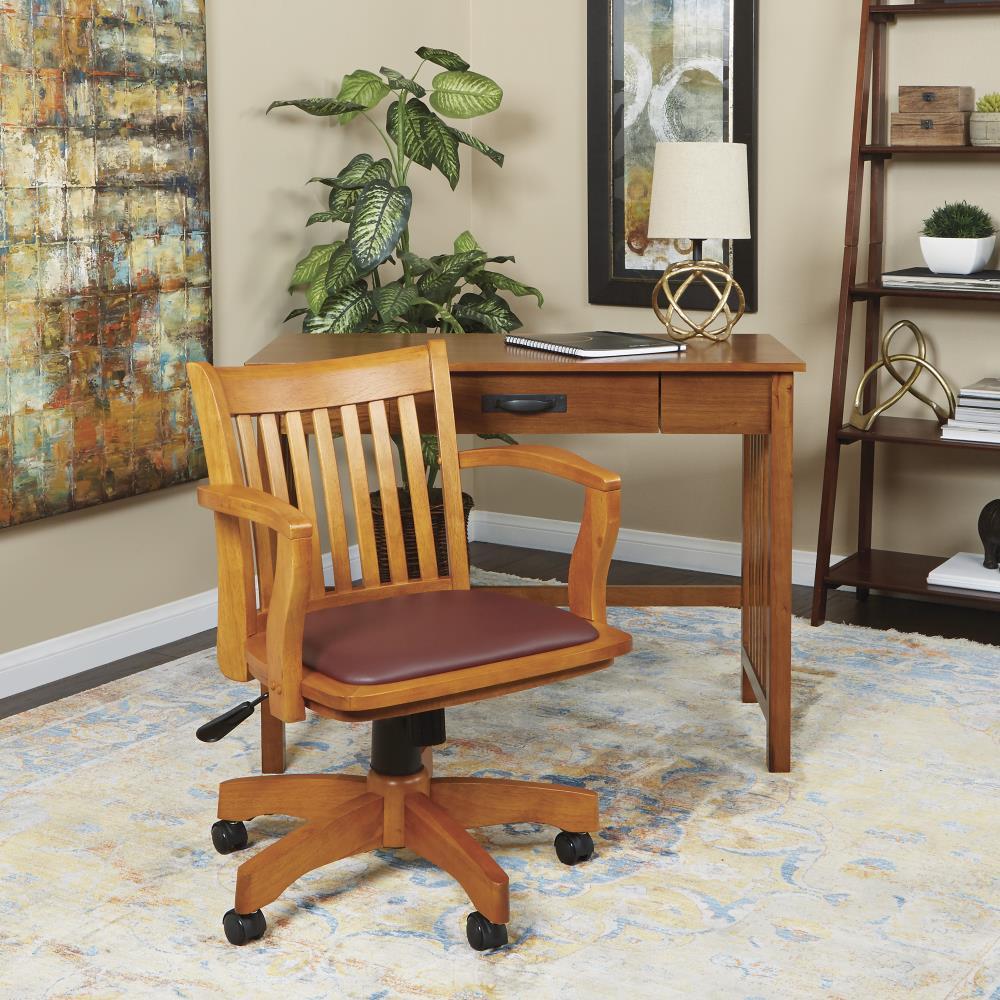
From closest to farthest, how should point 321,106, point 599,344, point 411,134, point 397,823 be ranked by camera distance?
point 397,823
point 599,344
point 321,106
point 411,134

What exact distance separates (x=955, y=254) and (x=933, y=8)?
65 cm

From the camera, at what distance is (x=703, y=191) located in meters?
2.85

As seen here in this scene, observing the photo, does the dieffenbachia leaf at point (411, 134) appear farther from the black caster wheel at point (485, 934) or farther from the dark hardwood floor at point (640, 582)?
the black caster wheel at point (485, 934)

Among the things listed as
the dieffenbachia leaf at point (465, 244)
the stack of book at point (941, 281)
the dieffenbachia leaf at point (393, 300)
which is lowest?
the dieffenbachia leaf at point (393, 300)

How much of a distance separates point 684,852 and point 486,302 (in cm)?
198

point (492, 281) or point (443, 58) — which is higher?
point (443, 58)

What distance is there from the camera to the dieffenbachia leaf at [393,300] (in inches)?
143

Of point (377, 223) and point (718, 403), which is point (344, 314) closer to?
point (377, 223)

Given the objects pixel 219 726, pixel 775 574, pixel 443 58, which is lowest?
A: pixel 219 726

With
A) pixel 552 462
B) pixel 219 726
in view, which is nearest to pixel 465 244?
pixel 552 462

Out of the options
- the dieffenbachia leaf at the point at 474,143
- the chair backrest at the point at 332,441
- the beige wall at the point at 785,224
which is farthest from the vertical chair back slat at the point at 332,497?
the beige wall at the point at 785,224

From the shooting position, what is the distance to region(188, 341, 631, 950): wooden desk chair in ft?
6.66

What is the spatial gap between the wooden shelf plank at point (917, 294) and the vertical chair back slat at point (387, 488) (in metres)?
1.77

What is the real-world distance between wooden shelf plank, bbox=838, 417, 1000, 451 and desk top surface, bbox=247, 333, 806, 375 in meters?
0.84
